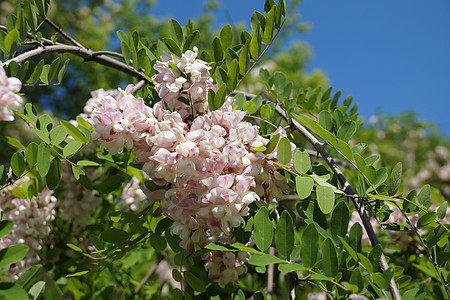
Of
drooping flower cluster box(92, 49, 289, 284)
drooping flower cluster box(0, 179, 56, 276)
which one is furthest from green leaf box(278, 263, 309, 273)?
drooping flower cluster box(0, 179, 56, 276)

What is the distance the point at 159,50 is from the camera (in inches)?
40.6

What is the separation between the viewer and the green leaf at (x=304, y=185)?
2.38 ft

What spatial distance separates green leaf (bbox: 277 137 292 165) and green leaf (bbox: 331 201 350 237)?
0.12 m

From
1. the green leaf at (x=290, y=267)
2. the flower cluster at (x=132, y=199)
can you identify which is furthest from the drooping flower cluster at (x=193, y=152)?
the flower cluster at (x=132, y=199)

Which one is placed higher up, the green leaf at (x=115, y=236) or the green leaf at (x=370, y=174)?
the green leaf at (x=370, y=174)

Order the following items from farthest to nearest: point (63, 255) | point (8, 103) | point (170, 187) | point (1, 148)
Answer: point (1, 148)
point (63, 255)
point (170, 187)
point (8, 103)

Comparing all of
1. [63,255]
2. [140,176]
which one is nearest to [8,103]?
[140,176]

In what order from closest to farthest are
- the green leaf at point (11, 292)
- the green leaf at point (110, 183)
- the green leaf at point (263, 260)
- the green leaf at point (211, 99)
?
1. the green leaf at point (11, 292)
2. the green leaf at point (263, 260)
3. the green leaf at point (211, 99)
4. the green leaf at point (110, 183)

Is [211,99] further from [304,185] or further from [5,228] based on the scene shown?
[5,228]

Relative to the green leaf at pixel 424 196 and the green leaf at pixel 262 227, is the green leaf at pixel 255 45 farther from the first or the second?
the green leaf at pixel 424 196

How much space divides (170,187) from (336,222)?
324 millimetres

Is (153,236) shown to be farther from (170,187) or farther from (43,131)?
(43,131)

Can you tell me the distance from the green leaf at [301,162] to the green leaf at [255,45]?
8.8 inches

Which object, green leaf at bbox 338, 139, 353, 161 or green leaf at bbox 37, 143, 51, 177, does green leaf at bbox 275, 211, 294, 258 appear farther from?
green leaf at bbox 37, 143, 51, 177
